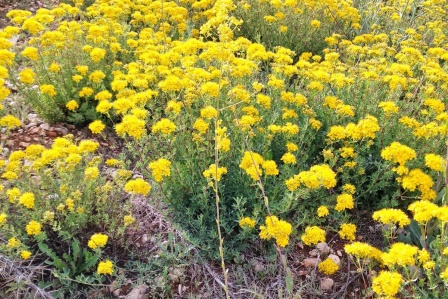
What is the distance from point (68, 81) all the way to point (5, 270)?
2218mm

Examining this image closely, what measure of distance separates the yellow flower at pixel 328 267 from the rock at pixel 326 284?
8cm

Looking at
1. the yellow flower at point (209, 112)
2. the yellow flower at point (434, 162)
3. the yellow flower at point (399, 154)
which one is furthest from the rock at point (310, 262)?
the yellow flower at point (209, 112)

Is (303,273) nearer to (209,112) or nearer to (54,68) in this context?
(209,112)

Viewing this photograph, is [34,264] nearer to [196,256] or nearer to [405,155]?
[196,256]

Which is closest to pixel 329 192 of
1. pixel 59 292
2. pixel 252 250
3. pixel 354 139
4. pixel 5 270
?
pixel 354 139

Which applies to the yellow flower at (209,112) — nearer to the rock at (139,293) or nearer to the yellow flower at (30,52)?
the rock at (139,293)

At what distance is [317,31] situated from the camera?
19.4 ft

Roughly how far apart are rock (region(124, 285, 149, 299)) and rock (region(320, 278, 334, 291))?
49.8 inches

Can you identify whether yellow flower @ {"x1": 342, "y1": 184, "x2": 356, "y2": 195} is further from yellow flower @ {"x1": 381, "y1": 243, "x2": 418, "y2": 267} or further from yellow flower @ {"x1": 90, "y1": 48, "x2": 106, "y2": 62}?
yellow flower @ {"x1": 90, "y1": 48, "x2": 106, "y2": 62}

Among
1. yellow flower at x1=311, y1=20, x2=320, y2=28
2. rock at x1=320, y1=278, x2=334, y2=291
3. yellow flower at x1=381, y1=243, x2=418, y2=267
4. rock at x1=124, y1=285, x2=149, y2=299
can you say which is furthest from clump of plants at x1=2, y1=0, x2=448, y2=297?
yellow flower at x1=311, y1=20, x2=320, y2=28

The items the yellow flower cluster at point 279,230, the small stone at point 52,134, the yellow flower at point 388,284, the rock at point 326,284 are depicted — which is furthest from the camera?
the small stone at point 52,134

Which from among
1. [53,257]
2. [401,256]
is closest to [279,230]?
[401,256]

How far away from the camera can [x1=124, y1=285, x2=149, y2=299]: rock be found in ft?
9.42

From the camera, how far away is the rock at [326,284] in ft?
9.86
